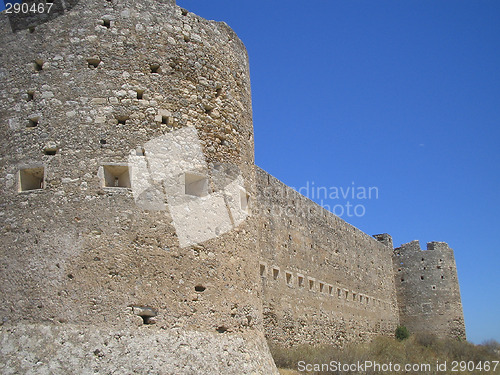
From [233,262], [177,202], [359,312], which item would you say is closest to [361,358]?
[359,312]

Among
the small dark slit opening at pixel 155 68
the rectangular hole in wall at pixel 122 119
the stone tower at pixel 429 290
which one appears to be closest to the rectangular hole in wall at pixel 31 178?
the rectangular hole in wall at pixel 122 119

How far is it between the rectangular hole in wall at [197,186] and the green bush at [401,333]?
60.7 feet

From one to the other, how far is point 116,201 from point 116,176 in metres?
0.37

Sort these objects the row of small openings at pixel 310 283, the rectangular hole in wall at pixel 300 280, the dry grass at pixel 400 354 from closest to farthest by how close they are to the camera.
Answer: the dry grass at pixel 400 354 < the row of small openings at pixel 310 283 < the rectangular hole in wall at pixel 300 280

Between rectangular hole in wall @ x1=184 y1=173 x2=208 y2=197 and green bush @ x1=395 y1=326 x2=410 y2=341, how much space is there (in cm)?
1849

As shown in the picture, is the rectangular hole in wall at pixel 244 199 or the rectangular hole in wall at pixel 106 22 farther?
the rectangular hole in wall at pixel 244 199

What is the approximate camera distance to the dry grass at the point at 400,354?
11.2 metres

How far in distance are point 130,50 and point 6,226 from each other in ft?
7.66

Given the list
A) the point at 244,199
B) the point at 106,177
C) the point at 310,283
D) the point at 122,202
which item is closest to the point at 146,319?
the point at 122,202

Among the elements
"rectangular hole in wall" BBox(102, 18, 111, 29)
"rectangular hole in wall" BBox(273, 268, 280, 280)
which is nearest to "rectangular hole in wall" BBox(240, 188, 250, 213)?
"rectangular hole in wall" BBox(102, 18, 111, 29)

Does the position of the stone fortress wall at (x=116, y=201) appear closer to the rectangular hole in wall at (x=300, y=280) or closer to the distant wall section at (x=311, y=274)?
the distant wall section at (x=311, y=274)

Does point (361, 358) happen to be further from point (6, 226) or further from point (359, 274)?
point (6, 226)

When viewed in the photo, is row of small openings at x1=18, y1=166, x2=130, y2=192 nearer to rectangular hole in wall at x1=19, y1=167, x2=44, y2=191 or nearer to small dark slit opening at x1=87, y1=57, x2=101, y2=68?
rectangular hole in wall at x1=19, y1=167, x2=44, y2=191

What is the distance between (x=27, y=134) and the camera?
5.83m
